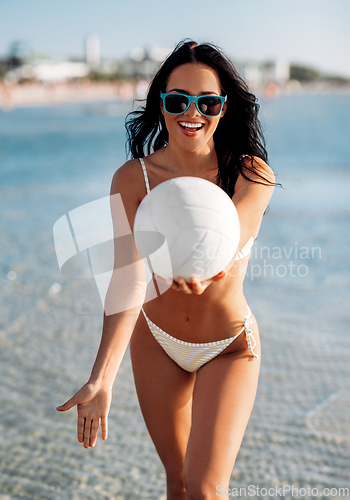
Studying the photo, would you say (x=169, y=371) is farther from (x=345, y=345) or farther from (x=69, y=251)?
(x=69, y=251)

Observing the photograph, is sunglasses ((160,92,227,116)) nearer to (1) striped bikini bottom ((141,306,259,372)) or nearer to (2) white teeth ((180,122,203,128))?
(2) white teeth ((180,122,203,128))

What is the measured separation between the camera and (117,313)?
223cm

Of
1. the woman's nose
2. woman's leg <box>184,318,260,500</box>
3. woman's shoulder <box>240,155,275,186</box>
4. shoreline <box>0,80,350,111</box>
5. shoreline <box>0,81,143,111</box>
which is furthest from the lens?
shoreline <box>0,80,350,111</box>

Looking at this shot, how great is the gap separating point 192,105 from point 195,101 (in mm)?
21

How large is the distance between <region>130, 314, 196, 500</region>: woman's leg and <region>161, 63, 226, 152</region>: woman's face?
0.95 metres

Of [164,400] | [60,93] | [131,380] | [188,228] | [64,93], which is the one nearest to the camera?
[188,228]

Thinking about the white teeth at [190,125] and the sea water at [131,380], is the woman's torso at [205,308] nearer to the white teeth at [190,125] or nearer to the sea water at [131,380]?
the white teeth at [190,125]

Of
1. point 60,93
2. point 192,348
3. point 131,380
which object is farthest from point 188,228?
point 60,93

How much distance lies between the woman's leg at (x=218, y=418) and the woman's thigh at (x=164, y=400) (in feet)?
0.52

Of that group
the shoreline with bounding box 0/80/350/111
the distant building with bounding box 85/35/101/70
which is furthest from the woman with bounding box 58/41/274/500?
the distant building with bounding box 85/35/101/70

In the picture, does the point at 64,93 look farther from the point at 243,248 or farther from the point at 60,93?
the point at 243,248

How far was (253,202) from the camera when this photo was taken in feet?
7.52

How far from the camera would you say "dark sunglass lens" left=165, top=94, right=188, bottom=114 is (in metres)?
2.22

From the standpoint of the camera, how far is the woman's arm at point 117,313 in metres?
2.09
